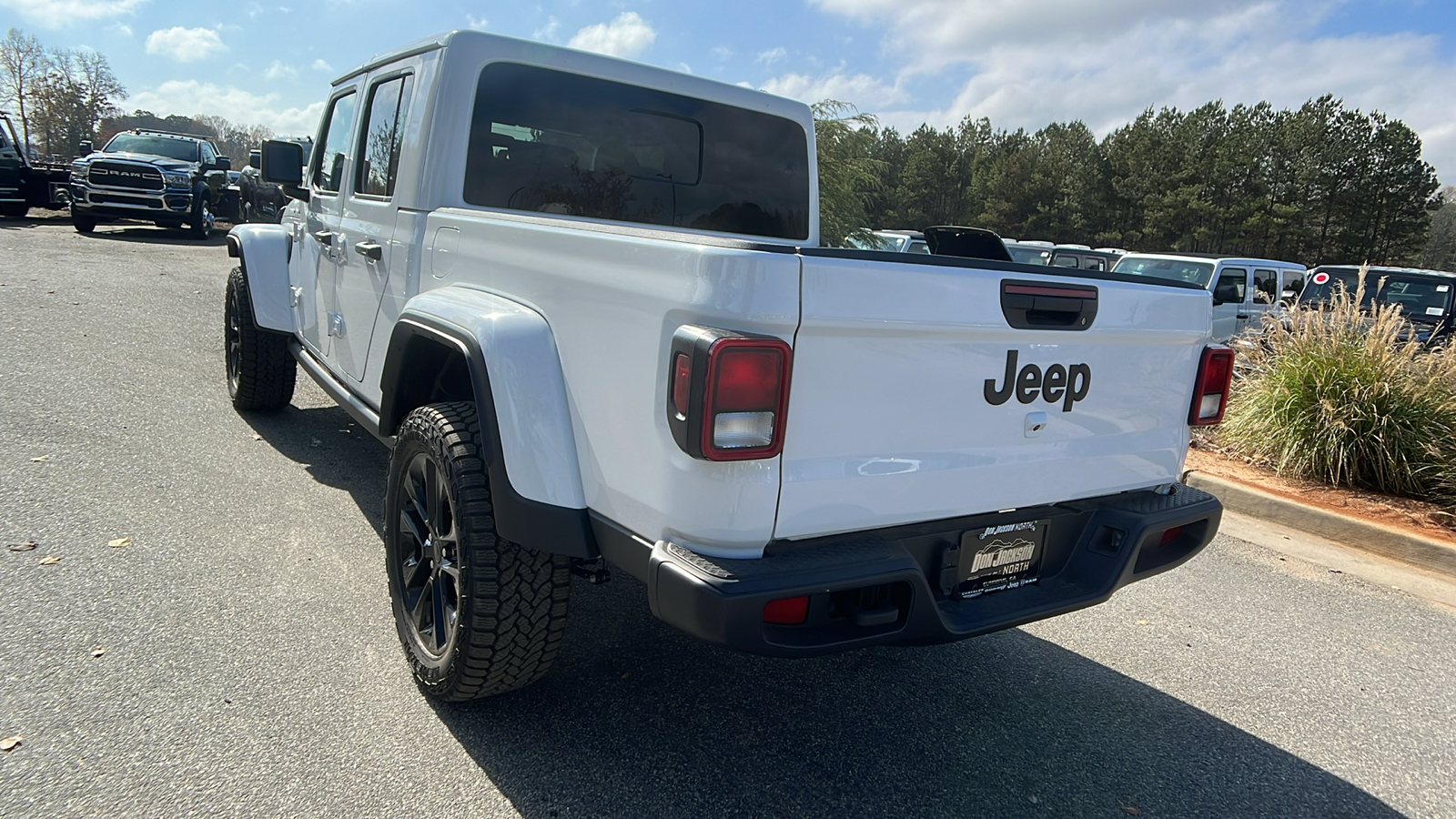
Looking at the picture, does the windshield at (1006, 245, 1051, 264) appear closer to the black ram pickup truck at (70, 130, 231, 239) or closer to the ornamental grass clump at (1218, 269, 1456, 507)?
the ornamental grass clump at (1218, 269, 1456, 507)

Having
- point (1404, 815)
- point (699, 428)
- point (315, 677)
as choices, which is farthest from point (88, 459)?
point (1404, 815)

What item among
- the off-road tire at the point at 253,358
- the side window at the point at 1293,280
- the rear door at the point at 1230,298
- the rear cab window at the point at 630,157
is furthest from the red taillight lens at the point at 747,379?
the side window at the point at 1293,280

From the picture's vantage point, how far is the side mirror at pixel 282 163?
14.3ft

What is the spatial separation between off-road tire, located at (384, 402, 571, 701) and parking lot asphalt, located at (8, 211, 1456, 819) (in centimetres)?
22

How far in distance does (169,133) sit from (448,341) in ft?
65.0

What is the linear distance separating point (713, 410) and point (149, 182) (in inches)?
734

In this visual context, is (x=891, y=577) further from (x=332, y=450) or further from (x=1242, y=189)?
(x=1242, y=189)

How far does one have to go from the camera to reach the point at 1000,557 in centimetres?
247

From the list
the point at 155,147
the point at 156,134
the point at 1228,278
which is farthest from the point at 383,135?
the point at 156,134

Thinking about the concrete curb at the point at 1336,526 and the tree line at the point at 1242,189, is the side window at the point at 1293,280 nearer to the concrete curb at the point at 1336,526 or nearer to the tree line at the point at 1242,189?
the concrete curb at the point at 1336,526

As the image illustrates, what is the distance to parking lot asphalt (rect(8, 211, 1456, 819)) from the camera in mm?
2377

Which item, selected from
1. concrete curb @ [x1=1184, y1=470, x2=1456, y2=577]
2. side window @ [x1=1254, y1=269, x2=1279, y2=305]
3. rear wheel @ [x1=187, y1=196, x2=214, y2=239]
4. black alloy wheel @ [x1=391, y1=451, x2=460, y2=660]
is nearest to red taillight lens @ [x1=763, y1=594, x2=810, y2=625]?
black alloy wheel @ [x1=391, y1=451, x2=460, y2=660]

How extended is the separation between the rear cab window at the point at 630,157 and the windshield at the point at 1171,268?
453 inches

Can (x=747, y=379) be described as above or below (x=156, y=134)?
below
